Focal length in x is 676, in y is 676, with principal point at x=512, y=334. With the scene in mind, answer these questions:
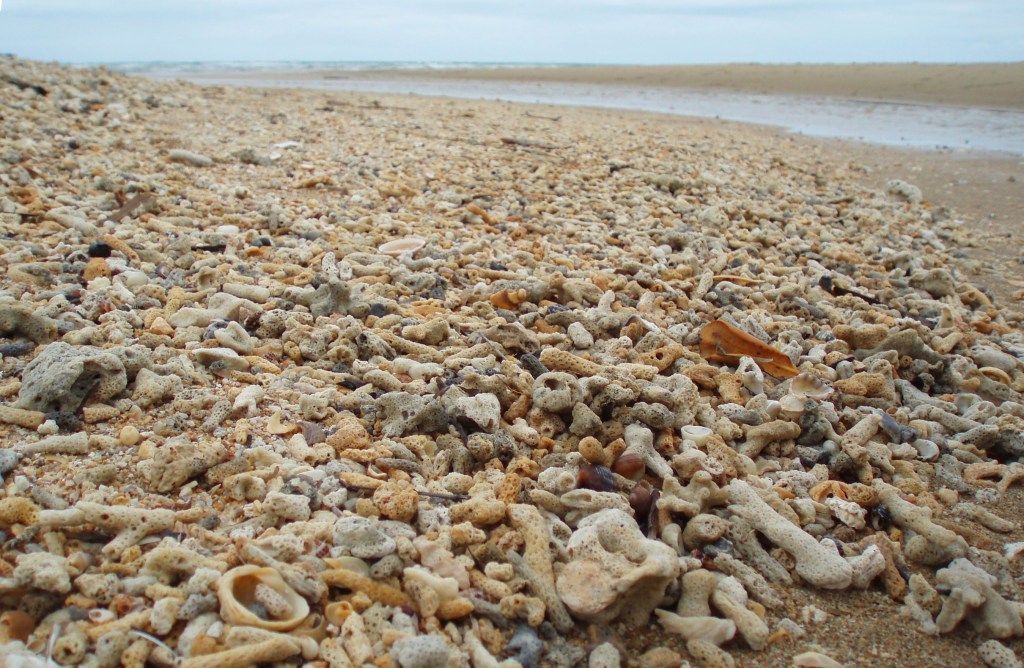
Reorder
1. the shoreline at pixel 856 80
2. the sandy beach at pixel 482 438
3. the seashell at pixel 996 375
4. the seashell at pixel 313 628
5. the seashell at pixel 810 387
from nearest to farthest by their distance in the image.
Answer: the seashell at pixel 313 628 < the sandy beach at pixel 482 438 < the seashell at pixel 810 387 < the seashell at pixel 996 375 < the shoreline at pixel 856 80

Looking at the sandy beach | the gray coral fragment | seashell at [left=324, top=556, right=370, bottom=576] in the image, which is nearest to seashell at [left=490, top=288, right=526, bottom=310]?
the sandy beach

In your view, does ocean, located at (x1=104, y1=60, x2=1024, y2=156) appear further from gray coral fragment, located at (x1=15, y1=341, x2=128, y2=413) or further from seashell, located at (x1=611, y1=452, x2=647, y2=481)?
gray coral fragment, located at (x1=15, y1=341, x2=128, y2=413)

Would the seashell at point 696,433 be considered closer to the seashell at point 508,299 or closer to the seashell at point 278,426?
the seashell at point 508,299

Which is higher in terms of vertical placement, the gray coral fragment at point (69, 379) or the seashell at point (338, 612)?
the gray coral fragment at point (69, 379)

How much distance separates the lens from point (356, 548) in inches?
91.0

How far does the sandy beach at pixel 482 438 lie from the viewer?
218 cm

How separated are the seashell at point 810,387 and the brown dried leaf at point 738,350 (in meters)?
0.13

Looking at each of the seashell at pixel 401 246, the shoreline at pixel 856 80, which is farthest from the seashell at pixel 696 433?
the shoreline at pixel 856 80

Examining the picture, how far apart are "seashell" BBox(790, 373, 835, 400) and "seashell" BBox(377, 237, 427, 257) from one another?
2.98m

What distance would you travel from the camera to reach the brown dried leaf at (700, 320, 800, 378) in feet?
13.2

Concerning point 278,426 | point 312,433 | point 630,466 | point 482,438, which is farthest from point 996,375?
point 278,426

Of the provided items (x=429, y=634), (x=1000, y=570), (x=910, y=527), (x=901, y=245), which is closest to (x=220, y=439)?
(x=429, y=634)

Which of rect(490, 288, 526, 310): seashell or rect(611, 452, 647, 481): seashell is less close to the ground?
rect(490, 288, 526, 310): seashell

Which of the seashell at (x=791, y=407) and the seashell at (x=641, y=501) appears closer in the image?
the seashell at (x=641, y=501)
